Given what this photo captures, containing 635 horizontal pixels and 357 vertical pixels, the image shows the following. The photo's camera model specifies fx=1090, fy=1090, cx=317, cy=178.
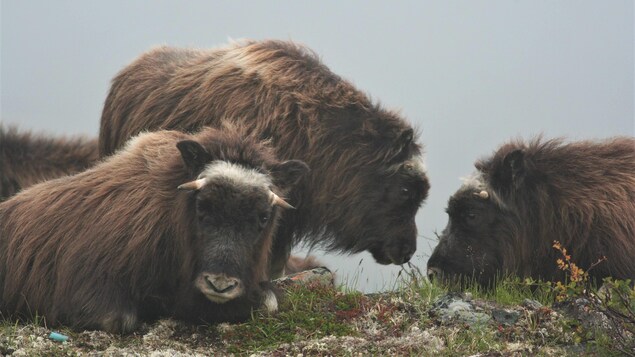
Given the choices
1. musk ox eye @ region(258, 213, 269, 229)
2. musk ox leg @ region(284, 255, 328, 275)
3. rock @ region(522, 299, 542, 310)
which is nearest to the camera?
musk ox eye @ region(258, 213, 269, 229)

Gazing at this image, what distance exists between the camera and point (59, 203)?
23.8 ft

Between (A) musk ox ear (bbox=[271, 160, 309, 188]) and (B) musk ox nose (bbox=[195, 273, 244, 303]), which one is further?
(A) musk ox ear (bbox=[271, 160, 309, 188])

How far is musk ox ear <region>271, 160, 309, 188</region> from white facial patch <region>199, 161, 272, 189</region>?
27cm

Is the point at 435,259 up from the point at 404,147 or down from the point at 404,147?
down

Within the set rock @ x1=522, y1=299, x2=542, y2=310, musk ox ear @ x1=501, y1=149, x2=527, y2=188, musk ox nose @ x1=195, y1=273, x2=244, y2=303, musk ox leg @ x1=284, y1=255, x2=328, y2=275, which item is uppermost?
musk ox ear @ x1=501, y1=149, x2=527, y2=188

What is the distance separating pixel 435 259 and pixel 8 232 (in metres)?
3.28

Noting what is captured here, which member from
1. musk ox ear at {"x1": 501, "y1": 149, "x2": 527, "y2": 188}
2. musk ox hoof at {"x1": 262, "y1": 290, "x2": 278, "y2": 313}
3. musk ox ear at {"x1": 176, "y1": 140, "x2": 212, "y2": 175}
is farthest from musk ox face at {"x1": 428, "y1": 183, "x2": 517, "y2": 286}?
musk ox ear at {"x1": 176, "y1": 140, "x2": 212, "y2": 175}

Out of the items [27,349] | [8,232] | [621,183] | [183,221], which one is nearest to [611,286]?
[621,183]

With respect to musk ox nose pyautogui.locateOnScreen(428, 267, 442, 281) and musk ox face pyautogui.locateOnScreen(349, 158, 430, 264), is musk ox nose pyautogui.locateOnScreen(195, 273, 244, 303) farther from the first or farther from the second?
musk ox face pyautogui.locateOnScreen(349, 158, 430, 264)

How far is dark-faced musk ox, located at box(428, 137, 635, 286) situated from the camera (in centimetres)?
809

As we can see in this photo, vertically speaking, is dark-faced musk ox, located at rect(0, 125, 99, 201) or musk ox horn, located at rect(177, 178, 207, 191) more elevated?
musk ox horn, located at rect(177, 178, 207, 191)

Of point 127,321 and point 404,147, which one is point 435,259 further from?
point 127,321

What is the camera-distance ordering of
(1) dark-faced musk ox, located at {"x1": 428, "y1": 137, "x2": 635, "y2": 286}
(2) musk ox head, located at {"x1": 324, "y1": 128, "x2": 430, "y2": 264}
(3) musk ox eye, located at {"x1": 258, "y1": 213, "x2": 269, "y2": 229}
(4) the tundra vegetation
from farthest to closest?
(2) musk ox head, located at {"x1": 324, "y1": 128, "x2": 430, "y2": 264} < (1) dark-faced musk ox, located at {"x1": 428, "y1": 137, "x2": 635, "y2": 286} < (3) musk ox eye, located at {"x1": 258, "y1": 213, "x2": 269, "y2": 229} < (4) the tundra vegetation

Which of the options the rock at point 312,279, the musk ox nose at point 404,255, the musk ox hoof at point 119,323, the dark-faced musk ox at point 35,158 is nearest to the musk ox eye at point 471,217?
the musk ox nose at point 404,255
